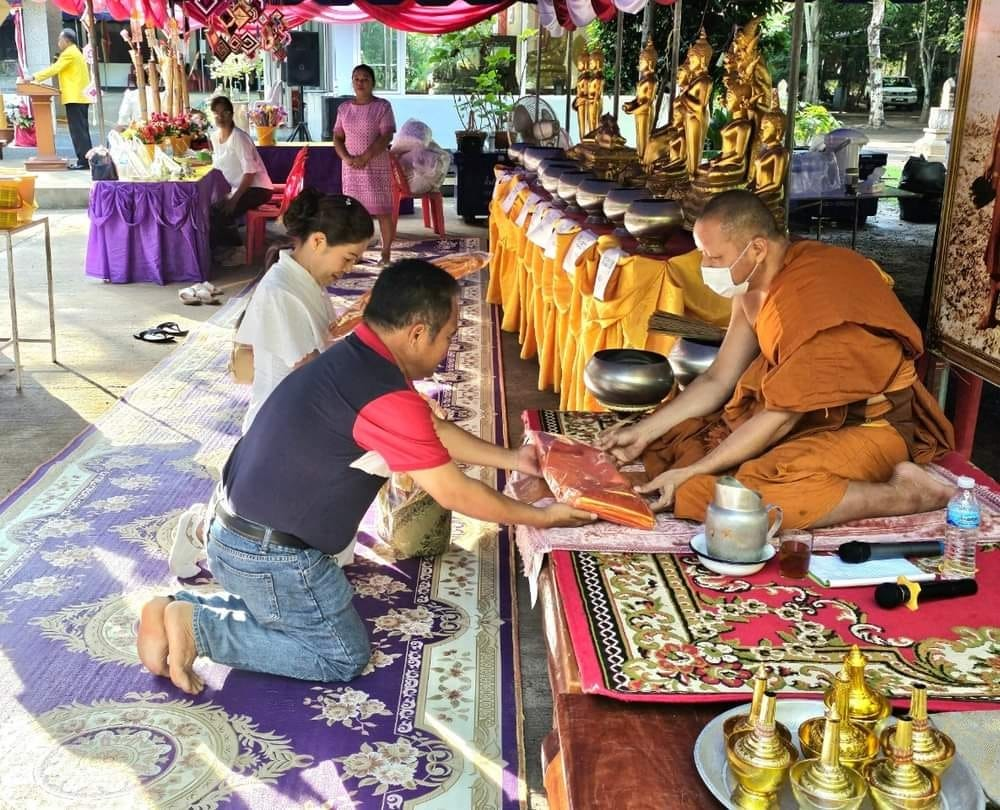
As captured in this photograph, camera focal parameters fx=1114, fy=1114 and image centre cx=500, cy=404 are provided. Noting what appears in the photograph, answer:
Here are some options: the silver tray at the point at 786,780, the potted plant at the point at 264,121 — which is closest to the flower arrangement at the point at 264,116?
the potted plant at the point at 264,121

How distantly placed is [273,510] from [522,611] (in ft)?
2.77

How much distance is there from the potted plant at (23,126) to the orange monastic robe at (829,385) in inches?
552

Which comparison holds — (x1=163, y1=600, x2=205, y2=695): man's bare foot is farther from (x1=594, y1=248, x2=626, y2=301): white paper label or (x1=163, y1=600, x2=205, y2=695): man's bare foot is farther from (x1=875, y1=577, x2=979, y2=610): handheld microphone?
(x1=594, y1=248, x2=626, y2=301): white paper label

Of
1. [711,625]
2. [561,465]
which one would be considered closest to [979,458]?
[561,465]

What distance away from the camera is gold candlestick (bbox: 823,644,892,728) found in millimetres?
1459

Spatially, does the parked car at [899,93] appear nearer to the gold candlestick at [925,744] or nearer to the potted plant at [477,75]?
the potted plant at [477,75]

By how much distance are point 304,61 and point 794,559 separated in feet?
49.2

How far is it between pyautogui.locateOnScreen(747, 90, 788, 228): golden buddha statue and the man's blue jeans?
2032 millimetres

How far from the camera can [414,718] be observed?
242 centimetres

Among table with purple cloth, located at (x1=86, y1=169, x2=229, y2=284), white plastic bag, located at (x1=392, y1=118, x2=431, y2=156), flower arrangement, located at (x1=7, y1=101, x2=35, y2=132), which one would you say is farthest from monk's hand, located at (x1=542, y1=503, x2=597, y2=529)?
flower arrangement, located at (x1=7, y1=101, x2=35, y2=132)

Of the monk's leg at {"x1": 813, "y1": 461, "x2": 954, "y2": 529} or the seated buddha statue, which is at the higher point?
the seated buddha statue

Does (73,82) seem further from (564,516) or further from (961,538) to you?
(961,538)

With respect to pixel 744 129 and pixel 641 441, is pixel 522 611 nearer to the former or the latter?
pixel 641 441

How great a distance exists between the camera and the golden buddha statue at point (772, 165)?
3721mm
